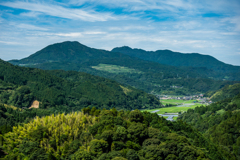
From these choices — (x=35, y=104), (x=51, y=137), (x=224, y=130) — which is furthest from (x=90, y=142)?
(x=35, y=104)

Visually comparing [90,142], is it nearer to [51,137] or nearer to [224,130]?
[51,137]

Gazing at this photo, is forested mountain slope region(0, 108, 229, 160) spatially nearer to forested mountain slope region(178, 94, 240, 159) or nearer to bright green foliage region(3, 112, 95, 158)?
bright green foliage region(3, 112, 95, 158)

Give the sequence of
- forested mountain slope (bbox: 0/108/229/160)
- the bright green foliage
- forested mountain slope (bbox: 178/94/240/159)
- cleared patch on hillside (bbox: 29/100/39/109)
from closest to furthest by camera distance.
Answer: forested mountain slope (bbox: 0/108/229/160), the bright green foliage, forested mountain slope (bbox: 178/94/240/159), cleared patch on hillside (bbox: 29/100/39/109)

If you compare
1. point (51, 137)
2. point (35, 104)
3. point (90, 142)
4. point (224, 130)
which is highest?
point (90, 142)

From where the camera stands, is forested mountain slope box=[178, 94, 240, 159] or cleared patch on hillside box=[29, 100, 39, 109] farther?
cleared patch on hillside box=[29, 100, 39, 109]

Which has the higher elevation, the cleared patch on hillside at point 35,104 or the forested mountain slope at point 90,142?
the forested mountain slope at point 90,142

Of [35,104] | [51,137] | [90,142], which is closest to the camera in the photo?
[90,142]

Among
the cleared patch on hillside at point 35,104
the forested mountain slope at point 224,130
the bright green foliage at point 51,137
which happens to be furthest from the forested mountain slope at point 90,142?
the cleared patch on hillside at point 35,104

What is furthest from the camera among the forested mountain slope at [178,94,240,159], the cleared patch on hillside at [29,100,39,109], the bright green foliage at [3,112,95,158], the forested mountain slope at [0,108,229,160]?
the cleared patch on hillside at [29,100,39,109]

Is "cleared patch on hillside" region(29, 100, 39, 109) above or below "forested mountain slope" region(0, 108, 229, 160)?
below

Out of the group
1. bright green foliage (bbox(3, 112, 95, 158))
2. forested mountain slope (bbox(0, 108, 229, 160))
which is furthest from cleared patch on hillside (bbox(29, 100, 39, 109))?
forested mountain slope (bbox(0, 108, 229, 160))

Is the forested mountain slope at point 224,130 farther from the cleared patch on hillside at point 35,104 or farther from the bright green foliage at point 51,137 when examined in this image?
the cleared patch on hillside at point 35,104
